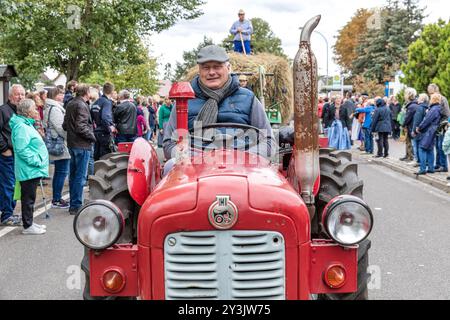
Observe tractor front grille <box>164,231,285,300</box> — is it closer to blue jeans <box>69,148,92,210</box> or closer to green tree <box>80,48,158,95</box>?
blue jeans <box>69,148,92,210</box>

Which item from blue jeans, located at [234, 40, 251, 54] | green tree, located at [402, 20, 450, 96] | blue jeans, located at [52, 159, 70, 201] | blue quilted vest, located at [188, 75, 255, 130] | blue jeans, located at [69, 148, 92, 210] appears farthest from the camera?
green tree, located at [402, 20, 450, 96]

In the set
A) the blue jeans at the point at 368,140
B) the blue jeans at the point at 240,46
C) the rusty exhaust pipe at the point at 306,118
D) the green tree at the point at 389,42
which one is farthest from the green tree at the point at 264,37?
the rusty exhaust pipe at the point at 306,118

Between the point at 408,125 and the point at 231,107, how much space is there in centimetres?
1085

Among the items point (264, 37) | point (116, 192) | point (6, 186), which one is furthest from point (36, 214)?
point (264, 37)

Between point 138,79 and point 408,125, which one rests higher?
point 138,79

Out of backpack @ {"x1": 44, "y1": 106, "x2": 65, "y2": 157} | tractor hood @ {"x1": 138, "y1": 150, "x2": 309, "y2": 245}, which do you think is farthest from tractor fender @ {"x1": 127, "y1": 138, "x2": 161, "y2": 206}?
backpack @ {"x1": 44, "y1": 106, "x2": 65, "y2": 157}

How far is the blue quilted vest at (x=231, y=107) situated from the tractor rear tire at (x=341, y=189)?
78cm

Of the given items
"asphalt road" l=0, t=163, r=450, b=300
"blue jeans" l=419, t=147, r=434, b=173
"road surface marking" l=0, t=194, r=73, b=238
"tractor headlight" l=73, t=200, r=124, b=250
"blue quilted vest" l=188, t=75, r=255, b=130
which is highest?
"blue quilted vest" l=188, t=75, r=255, b=130

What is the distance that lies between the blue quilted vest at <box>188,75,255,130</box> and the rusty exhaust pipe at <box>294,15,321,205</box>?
1.25 meters

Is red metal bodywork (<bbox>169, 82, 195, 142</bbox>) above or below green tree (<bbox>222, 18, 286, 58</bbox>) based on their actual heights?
below

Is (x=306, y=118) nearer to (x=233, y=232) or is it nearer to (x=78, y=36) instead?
(x=233, y=232)

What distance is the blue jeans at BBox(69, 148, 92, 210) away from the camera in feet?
30.7

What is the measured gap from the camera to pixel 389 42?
52.3 metres

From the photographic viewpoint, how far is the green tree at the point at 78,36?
791 inches
